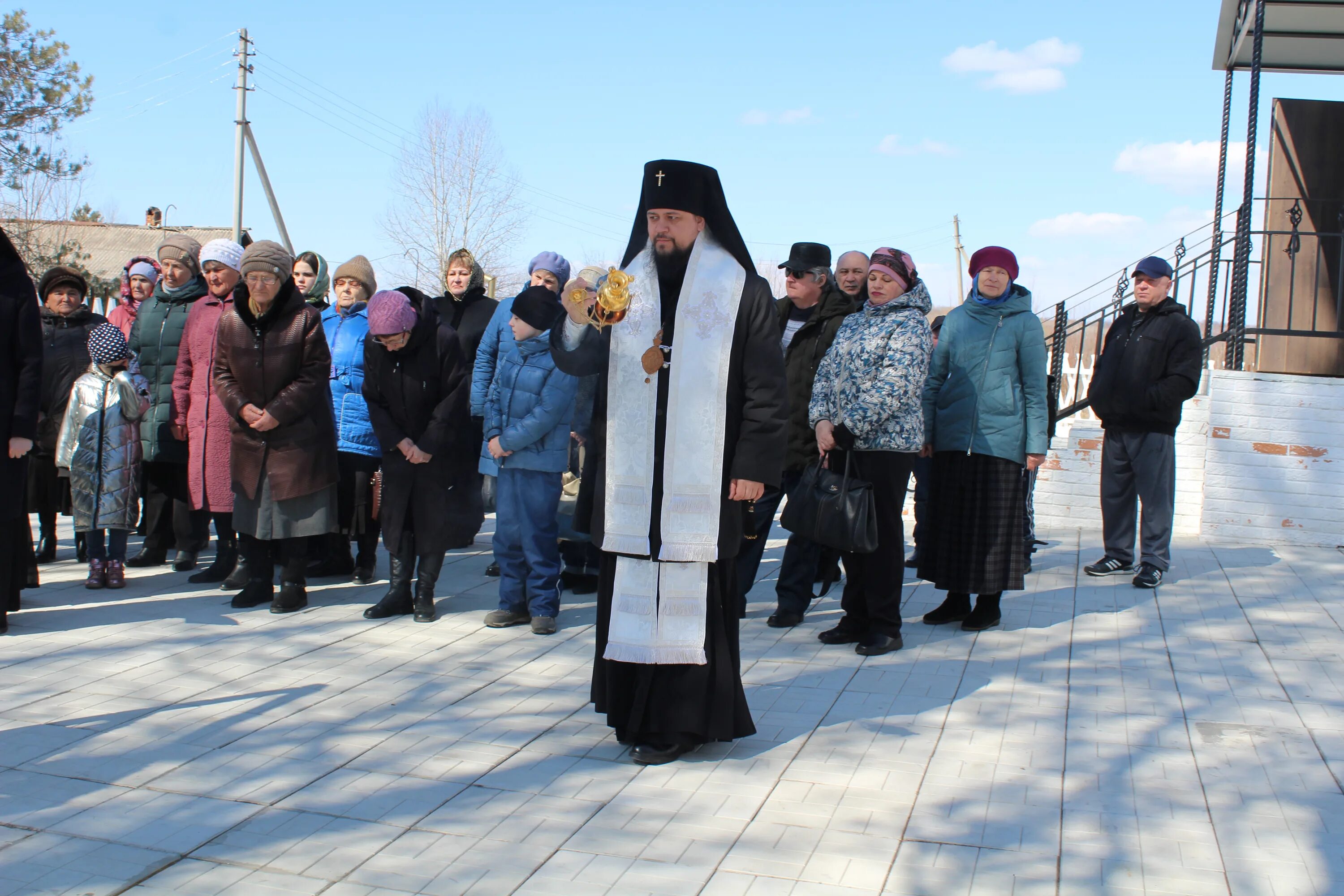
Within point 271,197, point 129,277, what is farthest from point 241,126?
Result: point 129,277

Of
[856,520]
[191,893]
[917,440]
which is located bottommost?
[191,893]

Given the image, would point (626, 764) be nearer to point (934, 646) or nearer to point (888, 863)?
point (888, 863)

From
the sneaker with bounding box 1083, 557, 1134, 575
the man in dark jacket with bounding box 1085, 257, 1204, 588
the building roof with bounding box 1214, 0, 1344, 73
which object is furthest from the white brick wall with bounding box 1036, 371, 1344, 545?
the building roof with bounding box 1214, 0, 1344, 73

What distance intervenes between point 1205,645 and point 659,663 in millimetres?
3426

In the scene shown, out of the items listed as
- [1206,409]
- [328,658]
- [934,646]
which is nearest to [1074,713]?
[934,646]

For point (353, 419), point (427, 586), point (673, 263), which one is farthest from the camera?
point (353, 419)

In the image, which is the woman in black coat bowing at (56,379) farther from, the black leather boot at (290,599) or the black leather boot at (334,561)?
the black leather boot at (290,599)

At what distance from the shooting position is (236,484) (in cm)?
638

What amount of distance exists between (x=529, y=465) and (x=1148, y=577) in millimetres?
4089

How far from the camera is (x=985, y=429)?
6090 millimetres

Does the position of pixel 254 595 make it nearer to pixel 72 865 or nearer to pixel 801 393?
pixel 801 393

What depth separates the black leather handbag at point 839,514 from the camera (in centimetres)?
546

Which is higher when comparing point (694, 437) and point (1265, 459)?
point (694, 437)

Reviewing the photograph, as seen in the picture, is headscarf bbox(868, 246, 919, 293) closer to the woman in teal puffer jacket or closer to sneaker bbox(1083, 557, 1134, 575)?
the woman in teal puffer jacket
